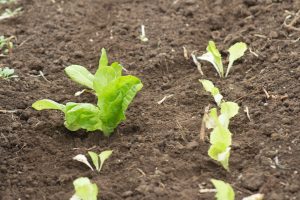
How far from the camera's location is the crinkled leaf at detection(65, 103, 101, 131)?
2273 mm

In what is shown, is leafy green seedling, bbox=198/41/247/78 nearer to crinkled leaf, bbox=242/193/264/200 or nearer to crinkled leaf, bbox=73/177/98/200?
crinkled leaf, bbox=242/193/264/200

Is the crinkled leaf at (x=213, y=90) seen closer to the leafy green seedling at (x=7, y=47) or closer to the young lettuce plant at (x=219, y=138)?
the young lettuce plant at (x=219, y=138)

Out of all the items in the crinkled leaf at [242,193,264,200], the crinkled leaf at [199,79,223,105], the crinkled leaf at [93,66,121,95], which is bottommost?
the crinkled leaf at [242,193,264,200]

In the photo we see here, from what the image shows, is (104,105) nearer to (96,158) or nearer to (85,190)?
(96,158)

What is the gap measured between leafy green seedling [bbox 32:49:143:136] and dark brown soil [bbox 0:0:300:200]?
0.26 feet

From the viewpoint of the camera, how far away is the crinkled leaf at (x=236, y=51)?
2.64 m

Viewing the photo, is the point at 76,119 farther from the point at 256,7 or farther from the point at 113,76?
the point at 256,7

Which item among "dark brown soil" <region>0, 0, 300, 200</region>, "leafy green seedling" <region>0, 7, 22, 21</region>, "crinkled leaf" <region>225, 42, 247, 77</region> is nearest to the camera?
"dark brown soil" <region>0, 0, 300, 200</region>

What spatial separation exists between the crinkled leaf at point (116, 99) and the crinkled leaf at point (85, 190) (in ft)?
1.51

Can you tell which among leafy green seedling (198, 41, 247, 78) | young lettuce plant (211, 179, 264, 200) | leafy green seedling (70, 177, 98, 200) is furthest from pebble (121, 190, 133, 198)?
leafy green seedling (198, 41, 247, 78)

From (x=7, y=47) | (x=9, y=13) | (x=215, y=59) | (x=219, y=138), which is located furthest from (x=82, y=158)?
(x=9, y=13)

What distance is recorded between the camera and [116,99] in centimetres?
227

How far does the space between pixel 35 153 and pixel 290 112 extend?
1.11 m

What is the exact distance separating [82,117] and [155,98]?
449mm
